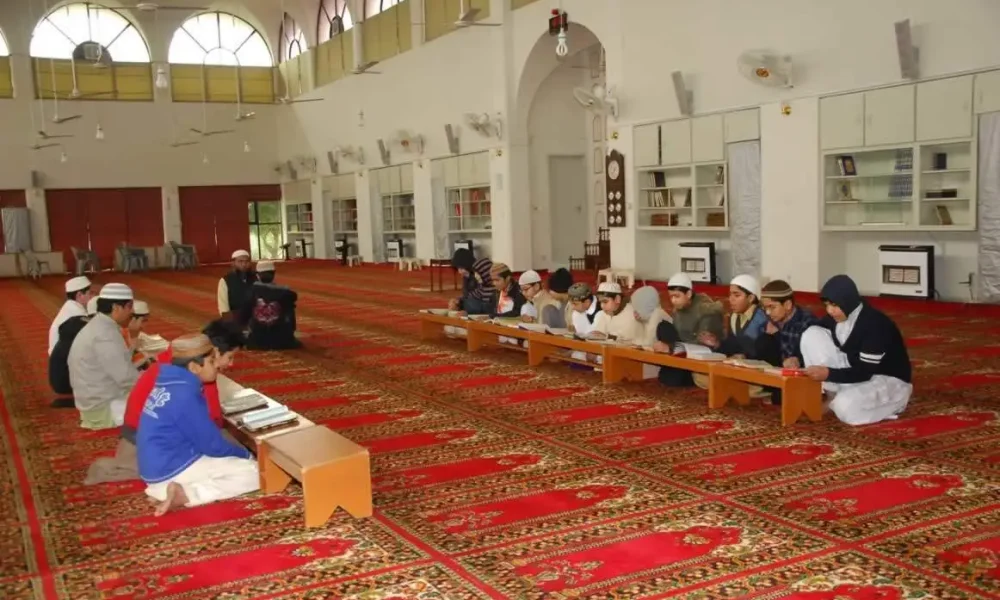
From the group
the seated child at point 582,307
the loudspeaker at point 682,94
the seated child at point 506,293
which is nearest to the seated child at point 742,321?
the seated child at point 582,307

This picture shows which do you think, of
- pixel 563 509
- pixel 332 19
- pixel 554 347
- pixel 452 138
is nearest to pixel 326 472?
pixel 563 509

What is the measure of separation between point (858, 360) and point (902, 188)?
549 cm

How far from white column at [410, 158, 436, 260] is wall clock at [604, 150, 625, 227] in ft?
18.3

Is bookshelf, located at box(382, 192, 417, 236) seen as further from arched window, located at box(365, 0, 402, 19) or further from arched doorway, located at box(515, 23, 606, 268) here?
arched window, located at box(365, 0, 402, 19)

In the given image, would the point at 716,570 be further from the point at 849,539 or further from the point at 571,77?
the point at 571,77

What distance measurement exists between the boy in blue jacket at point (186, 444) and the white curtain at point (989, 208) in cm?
758

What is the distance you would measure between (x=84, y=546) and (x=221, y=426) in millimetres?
1022

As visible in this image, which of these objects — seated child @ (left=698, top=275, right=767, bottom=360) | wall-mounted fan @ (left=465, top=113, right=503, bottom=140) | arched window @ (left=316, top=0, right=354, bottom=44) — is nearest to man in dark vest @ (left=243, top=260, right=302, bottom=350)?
seated child @ (left=698, top=275, right=767, bottom=360)

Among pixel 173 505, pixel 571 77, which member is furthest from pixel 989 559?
pixel 571 77

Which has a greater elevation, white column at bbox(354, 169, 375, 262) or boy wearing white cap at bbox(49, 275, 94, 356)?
white column at bbox(354, 169, 375, 262)

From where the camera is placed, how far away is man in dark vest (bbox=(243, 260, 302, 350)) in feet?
26.6

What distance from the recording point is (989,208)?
8.68 m

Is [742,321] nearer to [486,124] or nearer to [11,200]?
[486,124]

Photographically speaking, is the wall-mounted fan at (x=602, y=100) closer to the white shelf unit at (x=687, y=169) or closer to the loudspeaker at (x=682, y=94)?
the white shelf unit at (x=687, y=169)
